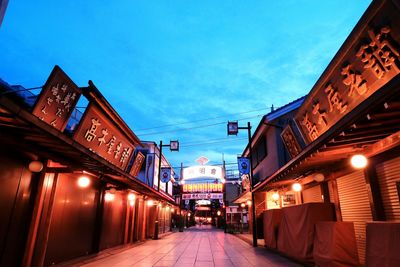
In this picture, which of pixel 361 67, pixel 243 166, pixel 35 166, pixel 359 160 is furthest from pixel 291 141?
pixel 35 166

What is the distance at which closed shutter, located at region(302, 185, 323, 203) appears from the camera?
12.9 m

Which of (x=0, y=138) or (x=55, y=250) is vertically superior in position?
(x=0, y=138)

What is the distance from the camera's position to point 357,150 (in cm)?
862

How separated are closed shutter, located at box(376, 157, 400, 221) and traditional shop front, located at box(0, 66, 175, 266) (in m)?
9.60

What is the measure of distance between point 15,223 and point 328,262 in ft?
32.8

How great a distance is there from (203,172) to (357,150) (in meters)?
37.2

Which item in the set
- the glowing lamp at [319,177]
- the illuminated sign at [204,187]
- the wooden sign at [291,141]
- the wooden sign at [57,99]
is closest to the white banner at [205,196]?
the illuminated sign at [204,187]

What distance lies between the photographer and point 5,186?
7488 mm

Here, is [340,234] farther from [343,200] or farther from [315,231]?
[343,200]

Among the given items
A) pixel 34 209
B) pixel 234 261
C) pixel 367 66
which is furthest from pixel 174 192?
pixel 367 66

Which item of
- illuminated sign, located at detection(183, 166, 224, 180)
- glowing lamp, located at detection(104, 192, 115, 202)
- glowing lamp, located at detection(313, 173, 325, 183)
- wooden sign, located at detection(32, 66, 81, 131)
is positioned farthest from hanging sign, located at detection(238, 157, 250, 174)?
illuminated sign, located at detection(183, 166, 224, 180)

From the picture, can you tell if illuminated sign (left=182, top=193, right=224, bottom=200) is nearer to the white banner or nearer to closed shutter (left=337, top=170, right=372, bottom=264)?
the white banner

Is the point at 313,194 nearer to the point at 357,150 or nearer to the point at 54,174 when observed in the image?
the point at 357,150

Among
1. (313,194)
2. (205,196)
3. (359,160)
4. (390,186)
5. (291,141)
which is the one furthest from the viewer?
(205,196)
